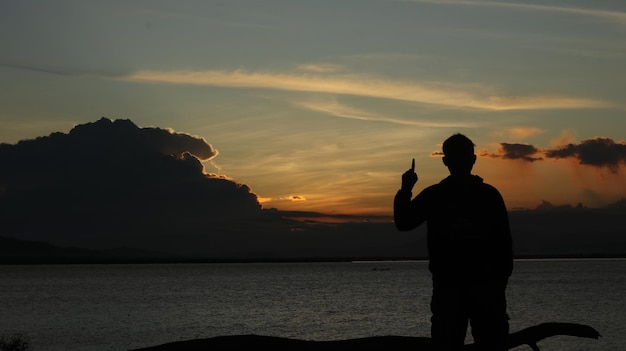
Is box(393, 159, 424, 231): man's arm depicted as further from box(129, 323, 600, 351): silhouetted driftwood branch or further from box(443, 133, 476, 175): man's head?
box(129, 323, 600, 351): silhouetted driftwood branch

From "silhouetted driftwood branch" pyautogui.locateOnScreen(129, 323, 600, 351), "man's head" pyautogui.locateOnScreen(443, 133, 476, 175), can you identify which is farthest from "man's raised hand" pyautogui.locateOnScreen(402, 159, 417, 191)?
"silhouetted driftwood branch" pyautogui.locateOnScreen(129, 323, 600, 351)

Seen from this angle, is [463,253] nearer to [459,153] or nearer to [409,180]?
[409,180]

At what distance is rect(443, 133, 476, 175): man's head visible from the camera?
8.45 metres

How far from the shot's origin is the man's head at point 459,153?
27.7 ft

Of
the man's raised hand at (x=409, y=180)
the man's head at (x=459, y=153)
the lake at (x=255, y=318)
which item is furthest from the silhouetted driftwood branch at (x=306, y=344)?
the lake at (x=255, y=318)

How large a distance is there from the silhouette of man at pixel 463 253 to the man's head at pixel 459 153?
0.18 meters

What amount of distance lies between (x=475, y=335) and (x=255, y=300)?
A: 124m

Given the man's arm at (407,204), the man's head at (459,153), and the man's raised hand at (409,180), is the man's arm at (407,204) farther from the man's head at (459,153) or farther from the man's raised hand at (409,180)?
the man's head at (459,153)

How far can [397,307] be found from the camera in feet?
359

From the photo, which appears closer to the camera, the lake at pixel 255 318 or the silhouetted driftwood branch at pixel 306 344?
the silhouetted driftwood branch at pixel 306 344

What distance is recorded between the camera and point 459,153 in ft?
27.8

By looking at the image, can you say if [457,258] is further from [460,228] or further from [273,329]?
[273,329]

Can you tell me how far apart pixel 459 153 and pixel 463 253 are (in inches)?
40.4

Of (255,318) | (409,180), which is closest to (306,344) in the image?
(409,180)
